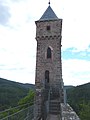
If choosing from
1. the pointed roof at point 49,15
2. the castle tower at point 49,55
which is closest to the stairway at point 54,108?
the castle tower at point 49,55

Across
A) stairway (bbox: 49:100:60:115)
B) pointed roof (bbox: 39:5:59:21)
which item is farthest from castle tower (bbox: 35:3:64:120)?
stairway (bbox: 49:100:60:115)

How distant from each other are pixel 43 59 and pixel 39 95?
6270 millimetres

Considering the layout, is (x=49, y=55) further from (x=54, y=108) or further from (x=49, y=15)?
(x=54, y=108)

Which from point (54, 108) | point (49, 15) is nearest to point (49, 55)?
point (49, 15)

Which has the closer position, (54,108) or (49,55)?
(54,108)

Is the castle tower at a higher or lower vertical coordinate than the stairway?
higher

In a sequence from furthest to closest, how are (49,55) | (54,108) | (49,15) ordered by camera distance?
(49,15)
(49,55)
(54,108)

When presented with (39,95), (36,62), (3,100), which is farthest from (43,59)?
(3,100)

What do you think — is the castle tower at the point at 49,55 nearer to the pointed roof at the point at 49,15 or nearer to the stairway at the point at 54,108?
the pointed roof at the point at 49,15

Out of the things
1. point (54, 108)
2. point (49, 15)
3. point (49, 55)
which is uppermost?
point (49, 15)

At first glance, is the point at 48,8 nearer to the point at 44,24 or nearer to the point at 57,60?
the point at 44,24

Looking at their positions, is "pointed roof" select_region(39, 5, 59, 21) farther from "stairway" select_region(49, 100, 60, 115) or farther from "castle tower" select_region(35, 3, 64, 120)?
"stairway" select_region(49, 100, 60, 115)

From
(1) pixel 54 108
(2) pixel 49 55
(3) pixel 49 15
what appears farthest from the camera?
(3) pixel 49 15

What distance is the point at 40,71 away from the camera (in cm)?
2161
